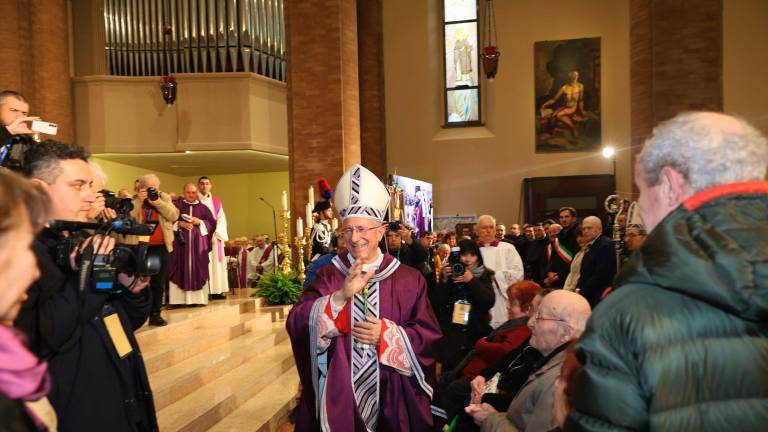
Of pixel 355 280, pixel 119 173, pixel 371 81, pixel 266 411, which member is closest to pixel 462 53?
pixel 371 81

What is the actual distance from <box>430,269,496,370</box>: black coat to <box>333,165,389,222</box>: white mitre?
1.81m

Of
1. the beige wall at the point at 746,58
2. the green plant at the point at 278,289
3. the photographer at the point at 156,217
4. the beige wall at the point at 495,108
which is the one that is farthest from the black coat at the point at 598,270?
the beige wall at the point at 746,58

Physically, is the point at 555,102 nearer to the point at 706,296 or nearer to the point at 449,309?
the point at 449,309

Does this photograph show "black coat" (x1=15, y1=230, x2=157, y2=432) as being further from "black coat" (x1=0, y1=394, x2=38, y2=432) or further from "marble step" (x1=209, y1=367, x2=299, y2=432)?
"marble step" (x1=209, y1=367, x2=299, y2=432)

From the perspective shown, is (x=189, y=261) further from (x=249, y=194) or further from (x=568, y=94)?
(x=568, y=94)

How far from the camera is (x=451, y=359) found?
507cm

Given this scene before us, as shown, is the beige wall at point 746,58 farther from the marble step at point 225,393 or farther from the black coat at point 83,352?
the black coat at point 83,352

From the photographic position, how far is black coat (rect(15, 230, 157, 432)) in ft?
6.08

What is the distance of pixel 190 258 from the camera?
808cm

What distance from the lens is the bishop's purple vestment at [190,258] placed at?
26.4ft

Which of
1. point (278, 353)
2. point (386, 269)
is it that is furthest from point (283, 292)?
point (386, 269)

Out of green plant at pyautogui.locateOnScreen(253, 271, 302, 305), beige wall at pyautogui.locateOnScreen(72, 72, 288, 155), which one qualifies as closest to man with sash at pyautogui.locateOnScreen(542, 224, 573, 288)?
green plant at pyautogui.locateOnScreen(253, 271, 302, 305)

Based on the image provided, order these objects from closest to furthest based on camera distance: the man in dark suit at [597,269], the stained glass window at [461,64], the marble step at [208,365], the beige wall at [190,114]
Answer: the marble step at [208,365] → the man in dark suit at [597,269] → the beige wall at [190,114] → the stained glass window at [461,64]

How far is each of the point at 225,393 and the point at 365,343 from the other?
2.88m
